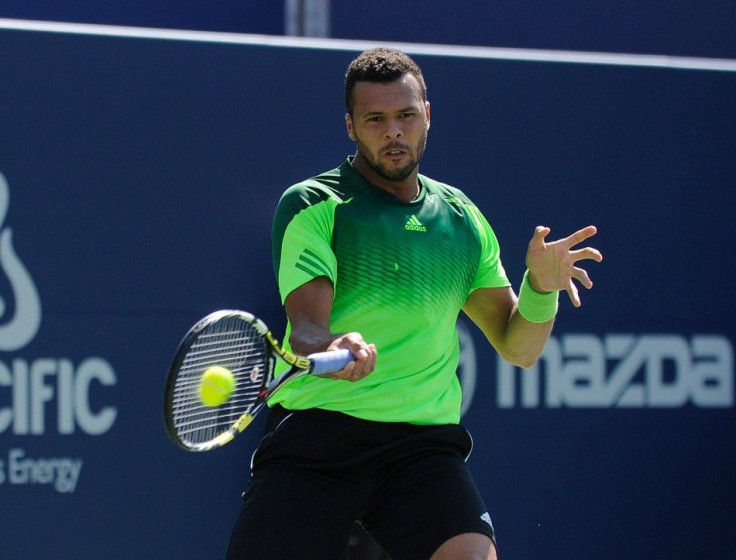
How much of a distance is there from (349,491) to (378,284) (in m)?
0.52

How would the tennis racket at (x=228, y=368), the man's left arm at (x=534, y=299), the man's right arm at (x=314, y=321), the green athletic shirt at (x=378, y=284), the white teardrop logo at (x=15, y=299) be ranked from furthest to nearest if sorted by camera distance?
the white teardrop logo at (x=15, y=299), the man's left arm at (x=534, y=299), the green athletic shirt at (x=378, y=284), the man's right arm at (x=314, y=321), the tennis racket at (x=228, y=368)

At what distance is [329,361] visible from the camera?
298 centimetres

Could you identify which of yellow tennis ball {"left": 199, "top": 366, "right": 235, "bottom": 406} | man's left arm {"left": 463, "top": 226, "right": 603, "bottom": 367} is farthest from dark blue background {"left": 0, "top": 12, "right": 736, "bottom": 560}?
yellow tennis ball {"left": 199, "top": 366, "right": 235, "bottom": 406}

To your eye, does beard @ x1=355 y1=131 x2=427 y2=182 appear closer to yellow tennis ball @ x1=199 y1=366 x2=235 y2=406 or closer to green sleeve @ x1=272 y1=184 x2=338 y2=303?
green sleeve @ x1=272 y1=184 x2=338 y2=303

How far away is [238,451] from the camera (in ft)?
15.4

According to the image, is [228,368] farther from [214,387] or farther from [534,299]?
[534,299]

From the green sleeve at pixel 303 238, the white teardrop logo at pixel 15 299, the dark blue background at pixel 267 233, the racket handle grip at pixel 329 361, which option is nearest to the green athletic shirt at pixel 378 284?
the green sleeve at pixel 303 238

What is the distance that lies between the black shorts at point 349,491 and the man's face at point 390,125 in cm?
66

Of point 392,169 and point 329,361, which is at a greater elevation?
point 392,169

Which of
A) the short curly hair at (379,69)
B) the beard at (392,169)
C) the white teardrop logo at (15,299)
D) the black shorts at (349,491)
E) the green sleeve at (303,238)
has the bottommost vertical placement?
the black shorts at (349,491)

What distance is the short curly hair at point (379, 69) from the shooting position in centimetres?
354

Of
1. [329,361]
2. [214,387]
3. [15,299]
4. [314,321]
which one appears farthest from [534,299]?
[15,299]

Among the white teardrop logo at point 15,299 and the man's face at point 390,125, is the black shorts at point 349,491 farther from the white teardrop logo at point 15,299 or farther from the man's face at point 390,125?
the white teardrop logo at point 15,299

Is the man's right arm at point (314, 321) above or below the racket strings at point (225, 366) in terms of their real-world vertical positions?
above
